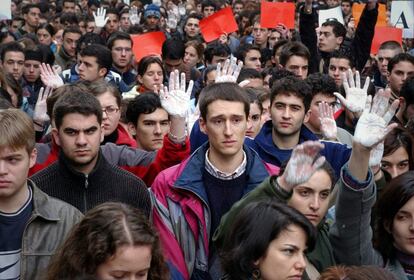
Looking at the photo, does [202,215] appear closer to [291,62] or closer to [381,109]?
[381,109]

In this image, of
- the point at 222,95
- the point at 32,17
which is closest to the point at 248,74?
the point at 222,95

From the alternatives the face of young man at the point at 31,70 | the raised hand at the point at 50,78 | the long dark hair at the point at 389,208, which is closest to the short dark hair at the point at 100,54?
the face of young man at the point at 31,70

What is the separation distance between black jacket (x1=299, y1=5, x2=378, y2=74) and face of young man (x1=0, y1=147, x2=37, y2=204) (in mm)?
6127

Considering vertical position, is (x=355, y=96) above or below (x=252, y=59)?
above

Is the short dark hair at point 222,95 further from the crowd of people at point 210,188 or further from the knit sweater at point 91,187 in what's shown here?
the knit sweater at point 91,187

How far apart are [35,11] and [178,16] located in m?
3.29

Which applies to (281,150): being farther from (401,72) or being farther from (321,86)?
(401,72)

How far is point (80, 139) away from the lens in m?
4.31

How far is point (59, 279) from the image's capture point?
319 centimetres

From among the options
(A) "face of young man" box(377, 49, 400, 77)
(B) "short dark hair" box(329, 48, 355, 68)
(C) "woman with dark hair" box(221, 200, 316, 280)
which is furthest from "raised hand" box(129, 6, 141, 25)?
(C) "woman with dark hair" box(221, 200, 316, 280)

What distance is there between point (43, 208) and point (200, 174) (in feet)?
2.90

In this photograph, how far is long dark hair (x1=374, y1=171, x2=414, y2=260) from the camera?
12.1 feet

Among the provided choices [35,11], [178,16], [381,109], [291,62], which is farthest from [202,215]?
[178,16]

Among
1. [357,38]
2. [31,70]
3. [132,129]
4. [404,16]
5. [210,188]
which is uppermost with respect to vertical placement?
[404,16]
